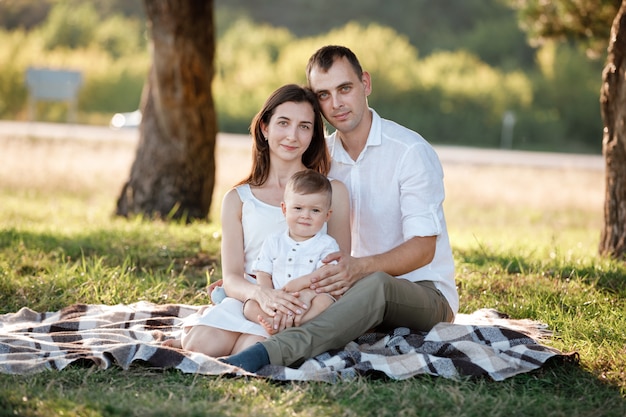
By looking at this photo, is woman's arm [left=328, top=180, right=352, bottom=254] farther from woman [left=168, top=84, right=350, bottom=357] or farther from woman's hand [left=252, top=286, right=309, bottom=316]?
woman's hand [left=252, top=286, right=309, bottom=316]

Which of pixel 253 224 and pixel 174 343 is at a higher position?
pixel 253 224

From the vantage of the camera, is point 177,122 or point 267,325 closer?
point 267,325

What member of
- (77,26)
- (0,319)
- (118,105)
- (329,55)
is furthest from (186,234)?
(77,26)

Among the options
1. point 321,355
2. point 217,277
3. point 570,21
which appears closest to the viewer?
point 321,355

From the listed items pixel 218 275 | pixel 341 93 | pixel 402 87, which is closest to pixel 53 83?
pixel 402 87

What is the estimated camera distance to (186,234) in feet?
21.4

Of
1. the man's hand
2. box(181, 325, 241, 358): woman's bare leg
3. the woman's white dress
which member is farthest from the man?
the woman's white dress

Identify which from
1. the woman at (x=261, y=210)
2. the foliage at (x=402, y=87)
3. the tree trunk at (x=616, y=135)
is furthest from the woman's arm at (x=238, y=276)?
the foliage at (x=402, y=87)

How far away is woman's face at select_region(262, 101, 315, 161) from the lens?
161 inches

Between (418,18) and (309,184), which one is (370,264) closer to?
(309,184)

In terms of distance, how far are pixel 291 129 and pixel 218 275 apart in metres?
1.68

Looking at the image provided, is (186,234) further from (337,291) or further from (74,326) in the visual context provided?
(337,291)

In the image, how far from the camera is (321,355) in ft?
12.2

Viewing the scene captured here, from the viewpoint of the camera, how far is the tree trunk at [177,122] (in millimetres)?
7711
